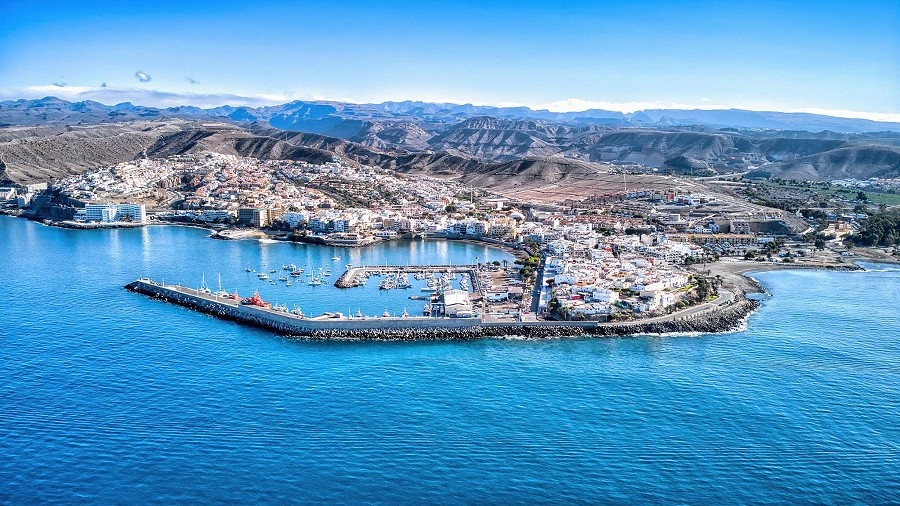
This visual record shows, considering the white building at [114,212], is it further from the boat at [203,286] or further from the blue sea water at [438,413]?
the blue sea water at [438,413]

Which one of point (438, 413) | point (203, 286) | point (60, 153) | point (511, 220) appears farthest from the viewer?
point (60, 153)

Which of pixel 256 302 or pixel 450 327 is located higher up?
pixel 256 302

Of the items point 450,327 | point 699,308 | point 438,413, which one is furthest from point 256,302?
point 699,308

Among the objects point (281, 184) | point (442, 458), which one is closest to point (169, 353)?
point (442, 458)

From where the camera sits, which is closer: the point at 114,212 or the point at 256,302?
the point at 256,302

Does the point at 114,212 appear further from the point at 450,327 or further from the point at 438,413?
the point at 438,413

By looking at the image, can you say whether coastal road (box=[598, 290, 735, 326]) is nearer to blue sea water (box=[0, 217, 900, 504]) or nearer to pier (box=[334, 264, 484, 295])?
blue sea water (box=[0, 217, 900, 504])

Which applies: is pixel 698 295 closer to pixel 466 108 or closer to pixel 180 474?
pixel 180 474

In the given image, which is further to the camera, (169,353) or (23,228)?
(23,228)
